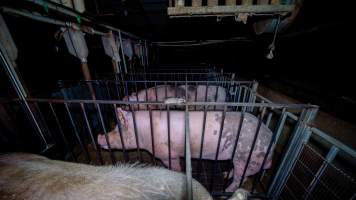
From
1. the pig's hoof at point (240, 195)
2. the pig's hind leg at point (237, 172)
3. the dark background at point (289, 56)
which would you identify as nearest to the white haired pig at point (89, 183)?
the pig's hoof at point (240, 195)

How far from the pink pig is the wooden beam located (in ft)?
5.73

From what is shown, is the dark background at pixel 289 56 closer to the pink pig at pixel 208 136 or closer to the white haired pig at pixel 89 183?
the pink pig at pixel 208 136

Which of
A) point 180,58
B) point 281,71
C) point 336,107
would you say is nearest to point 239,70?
point 281,71

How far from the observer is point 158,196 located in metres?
0.85

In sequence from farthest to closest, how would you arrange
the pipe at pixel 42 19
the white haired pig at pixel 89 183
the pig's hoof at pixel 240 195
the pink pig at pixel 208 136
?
1. the pink pig at pixel 208 136
2. the pipe at pixel 42 19
3. the white haired pig at pixel 89 183
4. the pig's hoof at pixel 240 195

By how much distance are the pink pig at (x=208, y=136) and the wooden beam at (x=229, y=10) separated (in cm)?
175

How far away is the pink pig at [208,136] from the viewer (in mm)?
2244

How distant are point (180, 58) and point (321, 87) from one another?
47.0 feet

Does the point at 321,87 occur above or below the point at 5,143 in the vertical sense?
above

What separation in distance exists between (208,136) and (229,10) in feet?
7.12

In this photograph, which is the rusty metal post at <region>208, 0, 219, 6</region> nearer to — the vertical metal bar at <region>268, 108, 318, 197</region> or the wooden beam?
the wooden beam

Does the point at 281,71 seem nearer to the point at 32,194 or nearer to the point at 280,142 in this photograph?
the point at 280,142

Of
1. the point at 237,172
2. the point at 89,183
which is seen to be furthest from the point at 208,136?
the point at 89,183

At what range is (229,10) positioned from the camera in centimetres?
240
